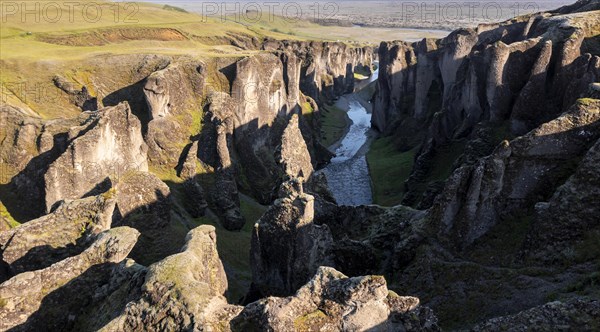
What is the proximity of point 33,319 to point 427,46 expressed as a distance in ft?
289

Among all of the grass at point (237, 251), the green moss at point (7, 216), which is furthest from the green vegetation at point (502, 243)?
the green moss at point (7, 216)

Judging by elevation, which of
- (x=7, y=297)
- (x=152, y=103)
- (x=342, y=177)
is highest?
(x=152, y=103)

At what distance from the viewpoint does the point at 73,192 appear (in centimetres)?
3769

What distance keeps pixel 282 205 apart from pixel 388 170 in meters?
45.5

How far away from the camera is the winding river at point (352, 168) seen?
6431 centimetres

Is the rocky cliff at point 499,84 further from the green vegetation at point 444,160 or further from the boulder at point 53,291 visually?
the boulder at point 53,291

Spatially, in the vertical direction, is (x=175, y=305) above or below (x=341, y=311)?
above

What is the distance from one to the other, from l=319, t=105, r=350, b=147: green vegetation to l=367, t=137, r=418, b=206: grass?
1170 centimetres

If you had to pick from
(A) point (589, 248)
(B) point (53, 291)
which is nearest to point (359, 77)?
(A) point (589, 248)

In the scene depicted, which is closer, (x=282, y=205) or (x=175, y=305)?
(x=175, y=305)

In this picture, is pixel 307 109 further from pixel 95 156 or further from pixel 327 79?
pixel 95 156

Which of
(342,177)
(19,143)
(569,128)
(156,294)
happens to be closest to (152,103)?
(19,143)

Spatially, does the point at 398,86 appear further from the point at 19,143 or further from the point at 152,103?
the point at 19,143

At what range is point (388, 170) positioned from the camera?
7088 cm
